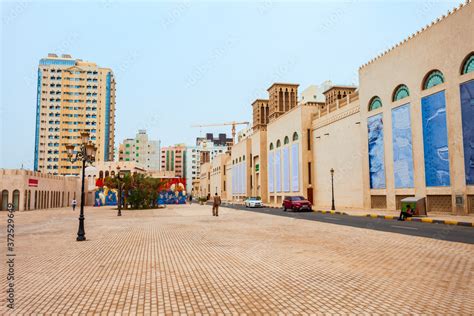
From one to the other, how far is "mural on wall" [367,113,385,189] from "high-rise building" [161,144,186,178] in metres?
141

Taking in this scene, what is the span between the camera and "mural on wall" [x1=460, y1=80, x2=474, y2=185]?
71.9ft

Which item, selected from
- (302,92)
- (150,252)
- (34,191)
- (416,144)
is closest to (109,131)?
(302,92)

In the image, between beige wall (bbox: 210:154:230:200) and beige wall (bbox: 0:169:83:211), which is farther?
beige wall (bbox: 210:154:230:200)

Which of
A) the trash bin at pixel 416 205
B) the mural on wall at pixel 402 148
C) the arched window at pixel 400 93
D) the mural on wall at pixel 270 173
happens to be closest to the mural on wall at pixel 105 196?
the mural on wall at pixel 270 173

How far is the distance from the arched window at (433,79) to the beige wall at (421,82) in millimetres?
288

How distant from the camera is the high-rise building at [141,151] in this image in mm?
147500

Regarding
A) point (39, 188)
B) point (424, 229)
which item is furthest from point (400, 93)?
point (39, 188)

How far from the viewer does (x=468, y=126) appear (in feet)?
72.6

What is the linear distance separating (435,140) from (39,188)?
4640 cm

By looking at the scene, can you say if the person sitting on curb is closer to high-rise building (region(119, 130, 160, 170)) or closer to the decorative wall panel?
the decorative wall panel

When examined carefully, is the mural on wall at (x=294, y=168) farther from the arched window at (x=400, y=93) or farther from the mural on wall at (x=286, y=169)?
the arched window at (x=400, y=93)

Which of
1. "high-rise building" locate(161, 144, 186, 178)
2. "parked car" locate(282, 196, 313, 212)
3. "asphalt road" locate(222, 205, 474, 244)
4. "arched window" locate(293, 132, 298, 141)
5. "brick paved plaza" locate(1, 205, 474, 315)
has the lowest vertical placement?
"asphalt road" locate(222, 205, 474, 244)

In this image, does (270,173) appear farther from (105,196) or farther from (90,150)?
(90,150)

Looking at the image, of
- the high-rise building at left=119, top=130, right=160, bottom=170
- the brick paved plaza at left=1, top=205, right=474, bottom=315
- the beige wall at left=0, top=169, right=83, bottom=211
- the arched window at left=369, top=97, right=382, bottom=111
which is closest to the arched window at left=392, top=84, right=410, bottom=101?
the arched window at left=369, top=97, right=382, bottom=111
